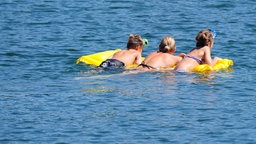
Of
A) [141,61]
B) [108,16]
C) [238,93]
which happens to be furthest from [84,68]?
[108,16]

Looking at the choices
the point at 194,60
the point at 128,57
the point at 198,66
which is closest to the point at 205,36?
the point at 194,60

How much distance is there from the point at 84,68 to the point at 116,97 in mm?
2825

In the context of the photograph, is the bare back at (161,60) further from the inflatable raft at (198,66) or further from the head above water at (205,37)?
the head above water at (205,37)

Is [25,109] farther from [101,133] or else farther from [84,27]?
[84,27]

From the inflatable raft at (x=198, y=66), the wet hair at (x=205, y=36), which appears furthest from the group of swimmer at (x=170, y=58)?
the inflatable raft at (x=198, y=66)

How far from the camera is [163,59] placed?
57.4 ft

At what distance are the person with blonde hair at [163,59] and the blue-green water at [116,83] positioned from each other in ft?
0.88

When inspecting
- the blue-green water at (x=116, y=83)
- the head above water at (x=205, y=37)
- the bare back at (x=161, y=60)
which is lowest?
the blue-green water at (x=116, y=83)

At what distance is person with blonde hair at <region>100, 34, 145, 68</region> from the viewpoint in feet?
57.3

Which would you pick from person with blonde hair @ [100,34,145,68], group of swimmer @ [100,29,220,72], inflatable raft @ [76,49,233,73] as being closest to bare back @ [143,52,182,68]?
group of swimmer @ [100,29,220,72]

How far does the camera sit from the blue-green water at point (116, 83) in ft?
42.4

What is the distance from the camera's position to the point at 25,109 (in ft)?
46.5

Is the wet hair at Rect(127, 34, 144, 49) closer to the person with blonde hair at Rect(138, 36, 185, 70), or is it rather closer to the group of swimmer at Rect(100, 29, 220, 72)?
the group of swimmer at Rect(100, 29, 220, 72)

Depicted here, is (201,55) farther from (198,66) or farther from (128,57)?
(128,57)
